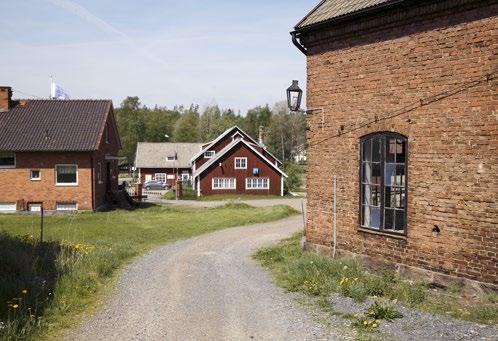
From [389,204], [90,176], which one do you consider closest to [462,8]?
[389,204]

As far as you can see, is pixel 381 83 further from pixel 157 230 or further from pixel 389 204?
pixel 157 230

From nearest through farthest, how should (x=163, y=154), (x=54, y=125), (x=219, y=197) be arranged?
1. (x=54, y=125)
2. (x=219, y=197)
3. (x=163, y=154)

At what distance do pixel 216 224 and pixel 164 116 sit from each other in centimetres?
10589

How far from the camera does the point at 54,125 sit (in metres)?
30.9

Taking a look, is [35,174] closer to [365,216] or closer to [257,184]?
[257,184]

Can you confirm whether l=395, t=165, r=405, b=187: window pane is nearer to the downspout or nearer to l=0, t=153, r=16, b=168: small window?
the downspout

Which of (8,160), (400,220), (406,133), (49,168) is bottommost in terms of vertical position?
(400,220)

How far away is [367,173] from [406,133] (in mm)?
1567

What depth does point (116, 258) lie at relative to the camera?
47.1ft

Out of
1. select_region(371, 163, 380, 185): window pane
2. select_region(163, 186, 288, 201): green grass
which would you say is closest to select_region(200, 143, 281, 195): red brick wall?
select_region(163, 186, 288, 201): green grass

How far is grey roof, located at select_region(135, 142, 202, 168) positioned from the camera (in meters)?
61.9

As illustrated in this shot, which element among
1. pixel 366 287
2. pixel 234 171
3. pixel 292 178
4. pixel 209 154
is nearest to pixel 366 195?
pixel 366 287

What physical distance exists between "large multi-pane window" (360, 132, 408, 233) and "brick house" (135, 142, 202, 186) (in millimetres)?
50473

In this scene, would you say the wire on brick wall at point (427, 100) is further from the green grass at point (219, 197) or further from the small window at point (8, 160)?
the green grass at point (219, 197)
